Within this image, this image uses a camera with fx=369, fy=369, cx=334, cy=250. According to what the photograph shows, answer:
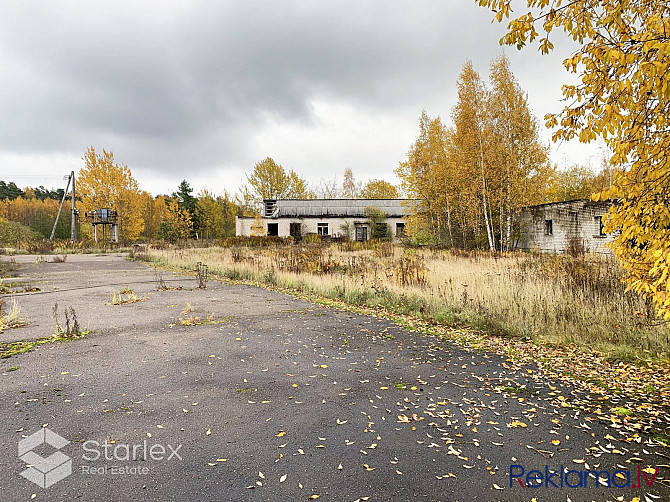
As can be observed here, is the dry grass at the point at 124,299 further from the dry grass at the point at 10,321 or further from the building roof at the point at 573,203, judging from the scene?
the building roof at the point at 573,203

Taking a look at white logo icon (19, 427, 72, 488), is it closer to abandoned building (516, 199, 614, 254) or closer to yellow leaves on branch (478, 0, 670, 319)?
yellow leaves on branch (478, 0, 670, 319)

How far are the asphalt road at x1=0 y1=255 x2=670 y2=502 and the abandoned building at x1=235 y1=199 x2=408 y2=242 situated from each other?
110 ft

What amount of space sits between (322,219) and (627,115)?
3761cm

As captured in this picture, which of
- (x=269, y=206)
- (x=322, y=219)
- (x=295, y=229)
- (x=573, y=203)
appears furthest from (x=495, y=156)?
(x=269, y=206)

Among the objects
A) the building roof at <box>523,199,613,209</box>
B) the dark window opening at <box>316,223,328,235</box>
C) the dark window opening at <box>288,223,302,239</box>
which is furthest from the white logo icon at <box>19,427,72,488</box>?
the dark window opening at <box>316,223,328,235</box>

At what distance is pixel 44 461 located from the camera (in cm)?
267

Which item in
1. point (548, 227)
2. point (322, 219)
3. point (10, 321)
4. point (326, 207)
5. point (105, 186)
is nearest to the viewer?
point (10, 321)

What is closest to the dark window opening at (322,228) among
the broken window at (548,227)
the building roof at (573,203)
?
the building roof at (573,203)

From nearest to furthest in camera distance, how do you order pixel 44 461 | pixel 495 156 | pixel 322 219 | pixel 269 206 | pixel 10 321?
pixel 44 461
pixel 10 321
pixel 495 156
pixel 322 219
pixel 269 206

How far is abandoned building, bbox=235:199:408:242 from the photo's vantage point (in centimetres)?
3962

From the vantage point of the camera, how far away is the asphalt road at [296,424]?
8.01 ft

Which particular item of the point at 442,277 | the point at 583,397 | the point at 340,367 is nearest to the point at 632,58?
the point at 583,397

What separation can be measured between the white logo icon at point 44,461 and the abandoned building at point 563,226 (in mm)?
22091

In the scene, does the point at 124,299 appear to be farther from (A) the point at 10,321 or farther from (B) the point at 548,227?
(B) the point at 548,227
